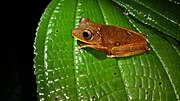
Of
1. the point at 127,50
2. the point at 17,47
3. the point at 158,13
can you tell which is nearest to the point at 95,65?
the point at 127,50

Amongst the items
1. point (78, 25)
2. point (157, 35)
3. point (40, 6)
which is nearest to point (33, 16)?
point (40, 6)

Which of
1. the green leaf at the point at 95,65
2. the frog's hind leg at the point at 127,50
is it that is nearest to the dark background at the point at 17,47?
the green leaf at the point at 95,65

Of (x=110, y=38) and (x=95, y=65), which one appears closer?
(x=95, y=65)

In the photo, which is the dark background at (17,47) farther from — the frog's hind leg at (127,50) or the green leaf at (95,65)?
the frog's hind leg at (127,50)

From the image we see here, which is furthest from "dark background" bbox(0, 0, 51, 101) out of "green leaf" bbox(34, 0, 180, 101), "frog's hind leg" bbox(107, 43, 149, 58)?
"frog's hind leg" bbox(107, 43, 149, 58)

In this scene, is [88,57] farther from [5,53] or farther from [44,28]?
[5,53]

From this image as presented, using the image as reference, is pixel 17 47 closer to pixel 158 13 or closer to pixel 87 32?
pixel 87 32
